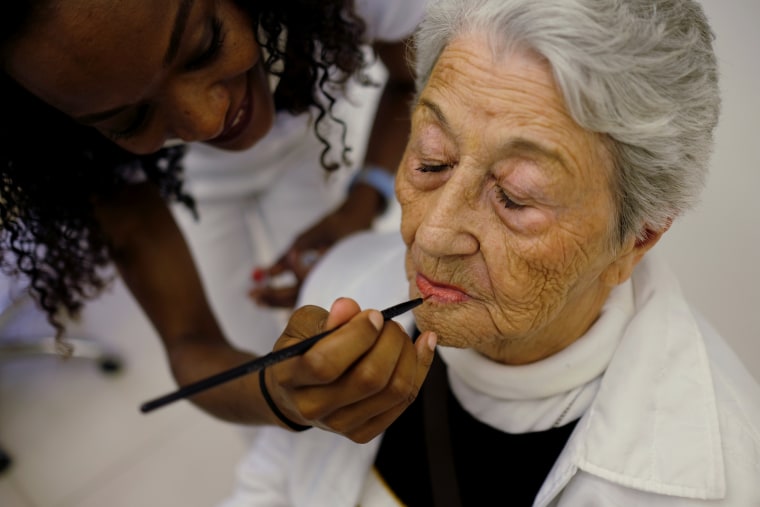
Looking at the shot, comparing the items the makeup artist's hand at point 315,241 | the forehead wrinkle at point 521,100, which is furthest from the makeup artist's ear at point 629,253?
the makeup artist's hand at point 315,241

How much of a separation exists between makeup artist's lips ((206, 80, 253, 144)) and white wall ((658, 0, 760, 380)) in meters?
1.05

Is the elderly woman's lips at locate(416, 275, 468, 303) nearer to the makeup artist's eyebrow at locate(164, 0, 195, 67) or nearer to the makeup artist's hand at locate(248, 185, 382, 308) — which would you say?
the makeup artist's eyebrow at locate(164, 0, 195, 67)

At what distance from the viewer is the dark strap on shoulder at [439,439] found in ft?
3.90

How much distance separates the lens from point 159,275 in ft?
4.88

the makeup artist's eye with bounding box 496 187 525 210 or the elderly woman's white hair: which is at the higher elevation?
the elderly woman's white hair

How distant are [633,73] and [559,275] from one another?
0.30m

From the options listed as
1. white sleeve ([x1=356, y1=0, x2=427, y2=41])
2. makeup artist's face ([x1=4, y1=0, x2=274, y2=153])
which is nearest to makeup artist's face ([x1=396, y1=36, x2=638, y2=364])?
makeup artist's face ([x1=4, y1=0, x2=274, y2=153])

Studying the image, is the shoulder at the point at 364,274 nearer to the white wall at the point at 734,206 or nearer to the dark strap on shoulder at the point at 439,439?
the dark strap on shoulder at the point at 439,439

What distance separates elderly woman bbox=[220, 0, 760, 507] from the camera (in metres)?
0.86

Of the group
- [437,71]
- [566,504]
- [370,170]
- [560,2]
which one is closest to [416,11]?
[370,170]

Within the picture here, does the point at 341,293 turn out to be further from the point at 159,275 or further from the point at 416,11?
the point at 416,11

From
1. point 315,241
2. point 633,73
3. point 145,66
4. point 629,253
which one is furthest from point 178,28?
point 315,241

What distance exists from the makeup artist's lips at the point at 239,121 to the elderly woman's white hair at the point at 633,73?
1.56ft

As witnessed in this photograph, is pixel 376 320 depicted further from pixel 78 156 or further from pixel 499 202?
pixel 78 156
